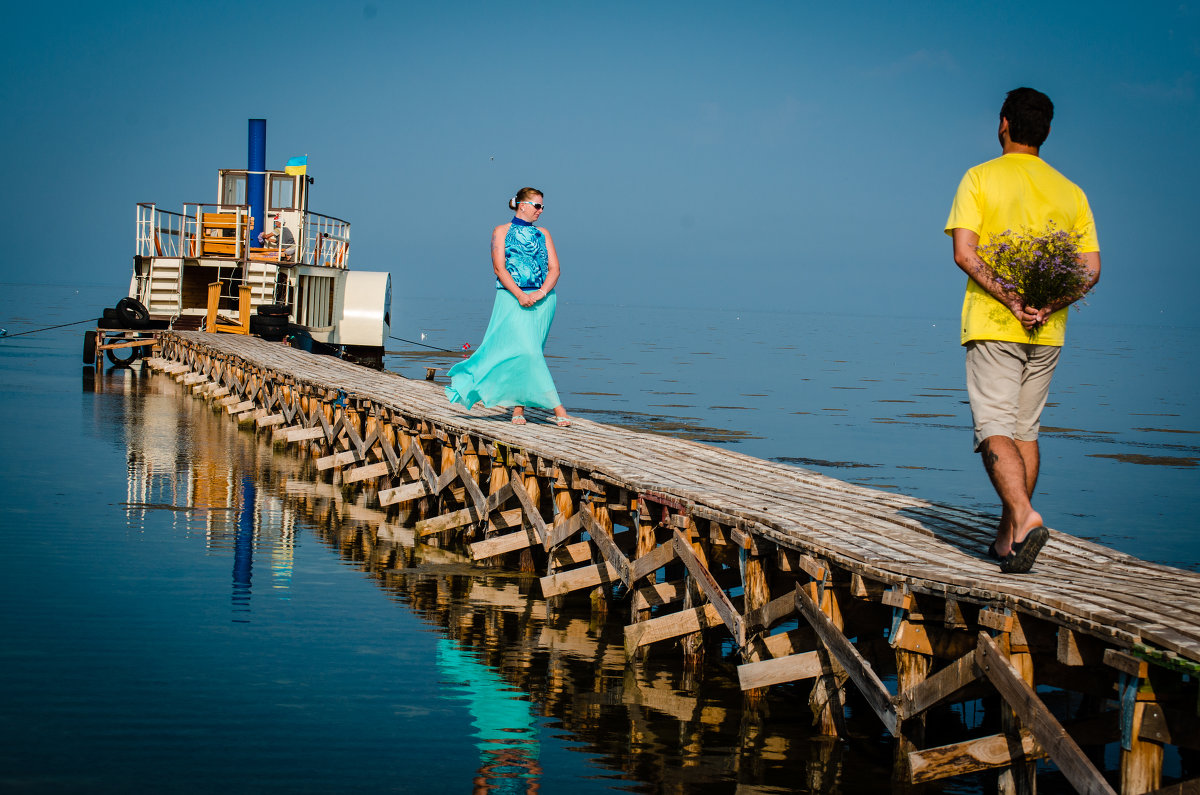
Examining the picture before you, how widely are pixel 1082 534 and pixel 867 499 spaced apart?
6.99m

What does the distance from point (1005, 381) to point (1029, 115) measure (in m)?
1.29

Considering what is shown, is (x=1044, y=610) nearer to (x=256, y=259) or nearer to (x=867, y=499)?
(x=867, y=499)

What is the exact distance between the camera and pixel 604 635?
344 inches

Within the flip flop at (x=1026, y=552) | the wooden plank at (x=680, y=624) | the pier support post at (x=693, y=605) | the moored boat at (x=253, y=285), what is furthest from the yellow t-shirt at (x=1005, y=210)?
the moored boat at (x=253, y=285)

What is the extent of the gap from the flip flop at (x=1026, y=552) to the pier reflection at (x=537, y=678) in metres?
1.30

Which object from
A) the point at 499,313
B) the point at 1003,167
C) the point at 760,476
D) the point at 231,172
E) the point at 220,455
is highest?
the point at 231,172

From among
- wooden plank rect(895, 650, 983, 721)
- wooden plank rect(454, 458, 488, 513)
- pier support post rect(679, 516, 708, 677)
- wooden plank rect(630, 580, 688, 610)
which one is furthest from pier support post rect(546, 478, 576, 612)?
wooden plank rect(895, 650, 983, 721)

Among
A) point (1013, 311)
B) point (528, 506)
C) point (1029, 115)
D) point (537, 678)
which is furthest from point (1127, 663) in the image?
point (528, 506)

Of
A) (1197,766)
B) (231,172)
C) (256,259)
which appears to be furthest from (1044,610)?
(231,172)

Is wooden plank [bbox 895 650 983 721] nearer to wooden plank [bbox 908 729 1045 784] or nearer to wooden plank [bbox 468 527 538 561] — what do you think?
wooden plank [bbox 908 729 1045 784]

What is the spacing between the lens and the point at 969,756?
529 centimetres

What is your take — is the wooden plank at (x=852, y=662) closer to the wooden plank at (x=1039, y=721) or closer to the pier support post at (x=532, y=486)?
the wooden plank at (x=1039, y=721)

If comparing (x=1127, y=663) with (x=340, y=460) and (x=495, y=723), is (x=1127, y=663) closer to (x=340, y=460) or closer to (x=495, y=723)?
(x=495, y=723)

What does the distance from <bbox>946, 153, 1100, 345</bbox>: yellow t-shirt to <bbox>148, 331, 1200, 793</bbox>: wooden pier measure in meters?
1.18
